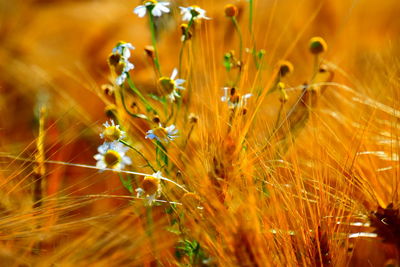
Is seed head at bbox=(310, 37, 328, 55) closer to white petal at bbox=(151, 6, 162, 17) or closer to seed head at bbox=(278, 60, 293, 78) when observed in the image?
seed head at bbox=(278, 60, 293, 78)

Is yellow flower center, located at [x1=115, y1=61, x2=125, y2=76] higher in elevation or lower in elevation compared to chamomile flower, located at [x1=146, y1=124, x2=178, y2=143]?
higher

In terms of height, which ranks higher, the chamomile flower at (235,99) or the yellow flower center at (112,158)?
the chamomile flower at (235,99)

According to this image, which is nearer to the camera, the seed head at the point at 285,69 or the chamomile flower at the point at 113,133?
the chamomile flower at the point at 113,133

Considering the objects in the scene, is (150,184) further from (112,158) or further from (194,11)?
(194,11)

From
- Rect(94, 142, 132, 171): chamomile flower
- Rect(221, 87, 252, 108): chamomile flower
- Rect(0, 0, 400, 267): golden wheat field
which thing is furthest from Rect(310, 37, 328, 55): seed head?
Rect(94, 142, 132, 171): chamomile flower

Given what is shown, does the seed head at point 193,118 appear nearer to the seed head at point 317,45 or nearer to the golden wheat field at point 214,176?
the golden wheat field at point 214,176

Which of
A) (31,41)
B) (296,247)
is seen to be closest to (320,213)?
(296,247)

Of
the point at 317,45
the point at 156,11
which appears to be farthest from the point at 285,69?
the point at 156,11

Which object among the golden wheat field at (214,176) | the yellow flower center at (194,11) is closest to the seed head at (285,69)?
the golden wheat field at (214,176)

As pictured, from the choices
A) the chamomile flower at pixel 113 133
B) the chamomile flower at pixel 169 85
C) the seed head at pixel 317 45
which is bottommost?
the chamomile flower at pixel 113 133
